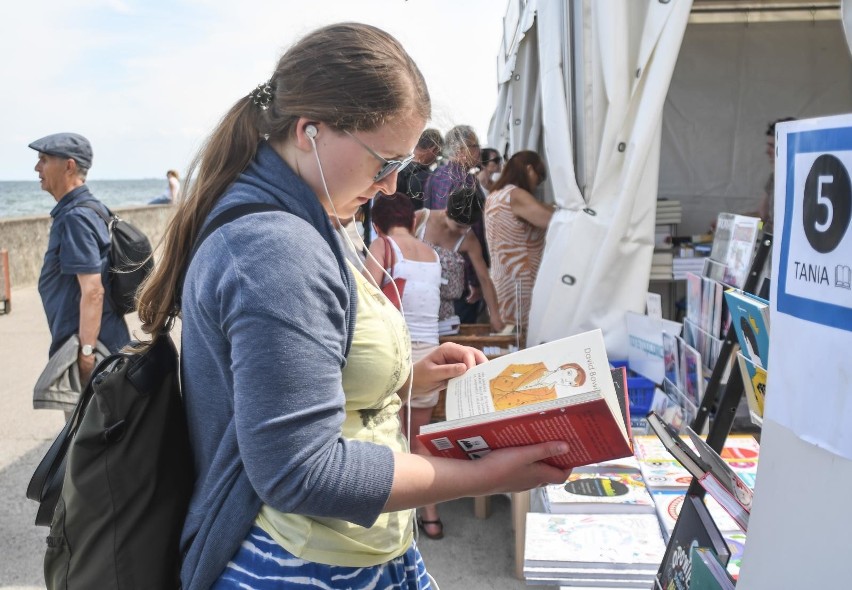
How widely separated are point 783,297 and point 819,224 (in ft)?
0.33

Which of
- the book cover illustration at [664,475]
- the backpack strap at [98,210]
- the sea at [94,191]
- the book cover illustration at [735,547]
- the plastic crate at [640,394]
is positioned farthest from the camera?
the sea at [94,191]

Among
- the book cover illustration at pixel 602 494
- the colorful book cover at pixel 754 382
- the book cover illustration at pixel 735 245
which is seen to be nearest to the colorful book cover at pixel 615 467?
the book cover illustration at pixel 602 494

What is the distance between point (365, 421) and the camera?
118cm

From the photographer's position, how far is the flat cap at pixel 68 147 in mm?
3074

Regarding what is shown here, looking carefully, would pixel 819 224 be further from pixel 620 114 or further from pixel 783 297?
pixel 620 114

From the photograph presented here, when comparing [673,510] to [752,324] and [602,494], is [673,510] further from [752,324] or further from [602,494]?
[752,324]

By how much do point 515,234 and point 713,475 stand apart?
3.36m

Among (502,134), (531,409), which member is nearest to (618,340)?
(531,409)

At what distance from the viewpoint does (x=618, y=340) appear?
375cm

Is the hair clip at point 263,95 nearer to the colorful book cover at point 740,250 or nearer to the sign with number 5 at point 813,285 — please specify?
the sign with number 5 at point 813,285

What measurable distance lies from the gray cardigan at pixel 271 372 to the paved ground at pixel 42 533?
2.05 metres

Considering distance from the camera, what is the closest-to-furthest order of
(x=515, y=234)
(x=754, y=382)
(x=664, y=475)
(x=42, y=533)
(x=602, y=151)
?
(x=754, y=382)
(x=664, y=475)
(x=42, y=533)
(x=602, y=151)
(x=515, y=234)

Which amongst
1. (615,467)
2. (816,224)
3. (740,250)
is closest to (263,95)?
(816,224)

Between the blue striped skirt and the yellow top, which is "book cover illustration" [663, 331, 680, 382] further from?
the blue striped skirt
